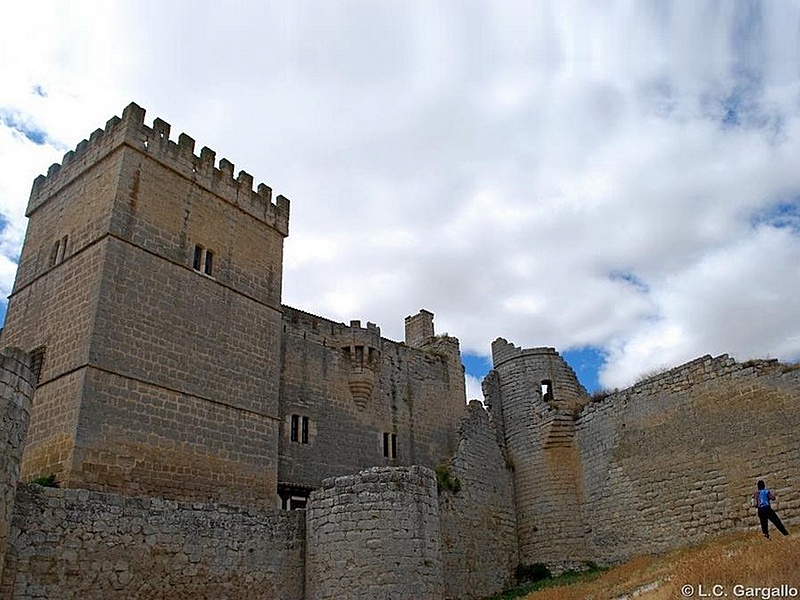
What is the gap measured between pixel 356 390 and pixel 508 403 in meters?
4.90

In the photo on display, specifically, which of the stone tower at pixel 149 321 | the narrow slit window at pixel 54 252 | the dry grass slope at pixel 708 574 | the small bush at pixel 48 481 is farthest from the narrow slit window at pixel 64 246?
the dry grass slope at pixel 708 574

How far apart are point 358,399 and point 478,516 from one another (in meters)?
4.82

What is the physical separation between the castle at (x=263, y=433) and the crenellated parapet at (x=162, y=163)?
7 centimetres

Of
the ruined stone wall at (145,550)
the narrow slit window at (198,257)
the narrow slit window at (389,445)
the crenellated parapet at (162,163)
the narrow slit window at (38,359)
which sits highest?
the crenellated parapet at (162,163)

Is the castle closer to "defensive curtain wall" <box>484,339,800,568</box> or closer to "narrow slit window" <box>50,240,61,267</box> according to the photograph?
"defensive curtain wall" <box>484,339,800,568</box>

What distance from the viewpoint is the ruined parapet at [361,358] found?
20469mm

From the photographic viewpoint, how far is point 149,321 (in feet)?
49.6

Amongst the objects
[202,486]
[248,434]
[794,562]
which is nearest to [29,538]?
[202,486]

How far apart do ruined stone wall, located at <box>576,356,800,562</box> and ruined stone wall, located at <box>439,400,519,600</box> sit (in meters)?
2.31

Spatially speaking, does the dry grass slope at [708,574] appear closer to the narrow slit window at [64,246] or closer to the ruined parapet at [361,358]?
the ruined parapet at [361,358]

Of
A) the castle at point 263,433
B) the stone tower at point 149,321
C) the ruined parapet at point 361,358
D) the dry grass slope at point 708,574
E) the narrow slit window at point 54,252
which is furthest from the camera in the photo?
the ruined parapet at point 361,358

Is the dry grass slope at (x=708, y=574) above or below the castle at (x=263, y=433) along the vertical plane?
below

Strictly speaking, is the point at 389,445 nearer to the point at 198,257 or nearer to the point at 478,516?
the point at 478,516

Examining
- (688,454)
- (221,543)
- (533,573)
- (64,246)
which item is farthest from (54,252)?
(688,454)
